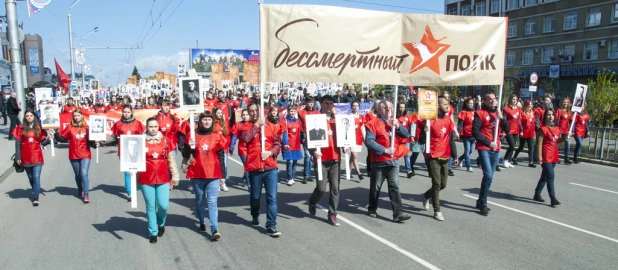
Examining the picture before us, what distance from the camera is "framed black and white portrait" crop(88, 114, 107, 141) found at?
27.6 feet

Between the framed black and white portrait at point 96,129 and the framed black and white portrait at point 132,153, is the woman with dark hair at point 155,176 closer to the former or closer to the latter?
the framed black and white portrait at point 132,153

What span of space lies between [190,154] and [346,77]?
2.45 metres

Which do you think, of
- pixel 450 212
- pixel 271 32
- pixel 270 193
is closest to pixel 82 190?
pixel 270 193

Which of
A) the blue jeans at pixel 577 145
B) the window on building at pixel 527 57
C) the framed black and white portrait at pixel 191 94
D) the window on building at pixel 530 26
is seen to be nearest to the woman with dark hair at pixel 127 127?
the framed black and white portrait at pixel 191 94

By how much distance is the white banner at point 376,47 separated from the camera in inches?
251

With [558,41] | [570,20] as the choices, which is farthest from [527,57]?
[570,20]

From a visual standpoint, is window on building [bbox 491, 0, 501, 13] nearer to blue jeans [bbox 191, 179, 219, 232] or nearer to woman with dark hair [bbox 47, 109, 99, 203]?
woman with dark hair [bbox 47, 109, 99, 203]

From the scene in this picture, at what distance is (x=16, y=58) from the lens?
49.4 feet

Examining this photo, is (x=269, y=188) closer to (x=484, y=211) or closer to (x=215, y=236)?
(x=215, y=236)

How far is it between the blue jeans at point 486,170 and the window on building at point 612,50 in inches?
1524

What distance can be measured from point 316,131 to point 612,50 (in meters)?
41.5

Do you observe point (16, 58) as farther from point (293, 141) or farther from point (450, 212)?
point (450, 212)

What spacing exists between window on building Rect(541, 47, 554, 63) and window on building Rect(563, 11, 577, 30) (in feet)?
8.34

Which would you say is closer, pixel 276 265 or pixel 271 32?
pixel 276 265
